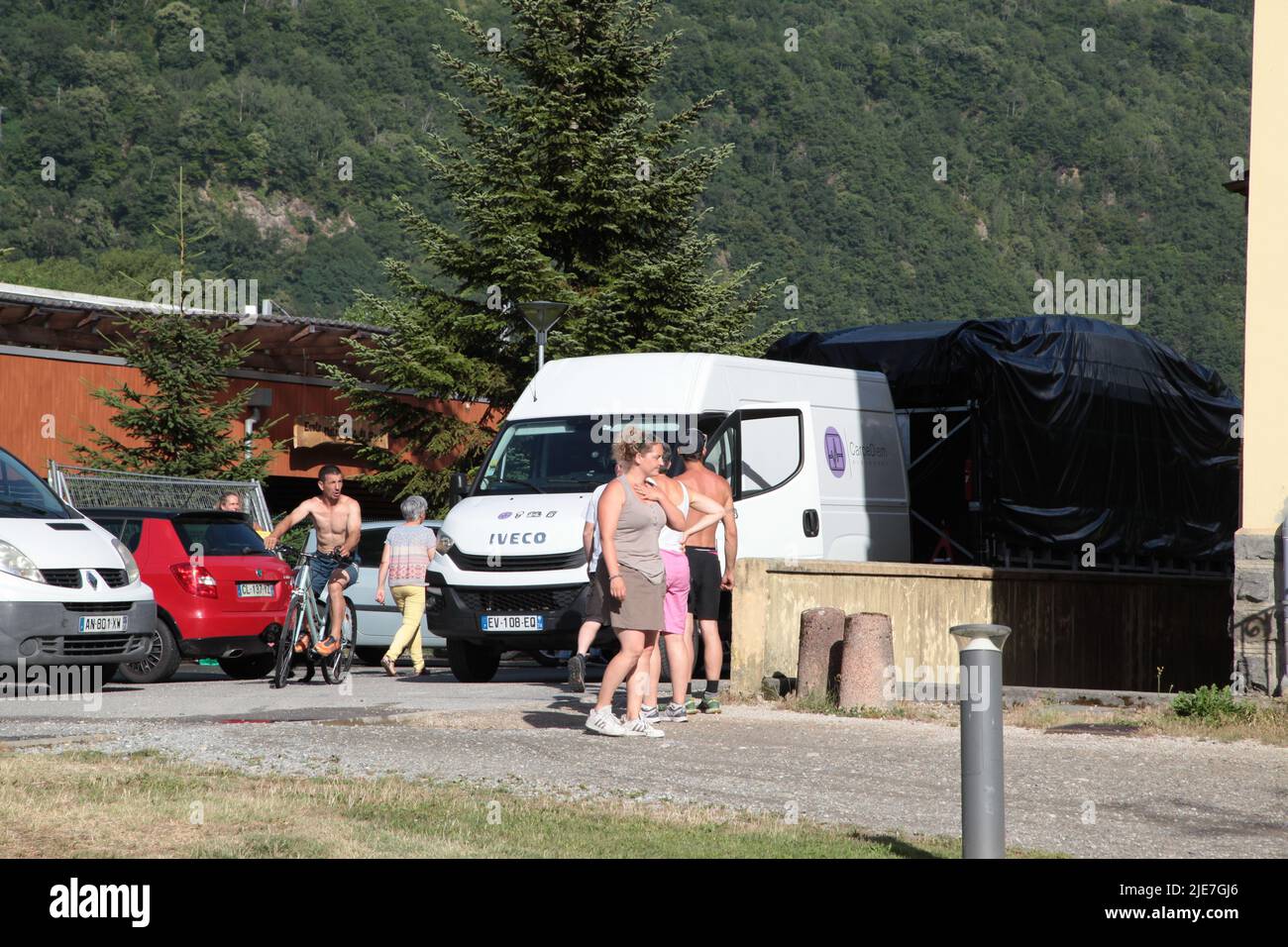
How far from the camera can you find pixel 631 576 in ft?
36.2

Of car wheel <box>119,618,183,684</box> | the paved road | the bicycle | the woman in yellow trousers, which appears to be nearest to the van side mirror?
the woman in yellow trousers

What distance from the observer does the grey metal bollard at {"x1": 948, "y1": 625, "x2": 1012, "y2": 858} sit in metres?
6.59

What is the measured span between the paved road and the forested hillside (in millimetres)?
68057

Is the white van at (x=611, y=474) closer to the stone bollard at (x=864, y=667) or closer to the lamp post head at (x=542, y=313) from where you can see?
the stone bollard at (x=864, y=667)

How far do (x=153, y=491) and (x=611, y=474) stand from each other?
10.6 m

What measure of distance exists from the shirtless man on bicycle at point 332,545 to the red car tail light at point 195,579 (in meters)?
1.08

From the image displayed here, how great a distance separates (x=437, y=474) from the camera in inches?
1225

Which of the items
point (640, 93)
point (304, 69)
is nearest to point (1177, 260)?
point (304, 69)

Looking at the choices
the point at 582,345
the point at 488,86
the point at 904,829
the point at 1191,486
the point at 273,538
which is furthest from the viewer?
the point at 488,86

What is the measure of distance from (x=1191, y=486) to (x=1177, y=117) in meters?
121

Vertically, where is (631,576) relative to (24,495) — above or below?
below

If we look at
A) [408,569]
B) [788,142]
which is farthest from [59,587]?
[788,142]

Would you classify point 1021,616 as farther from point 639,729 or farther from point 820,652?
point 639,729
